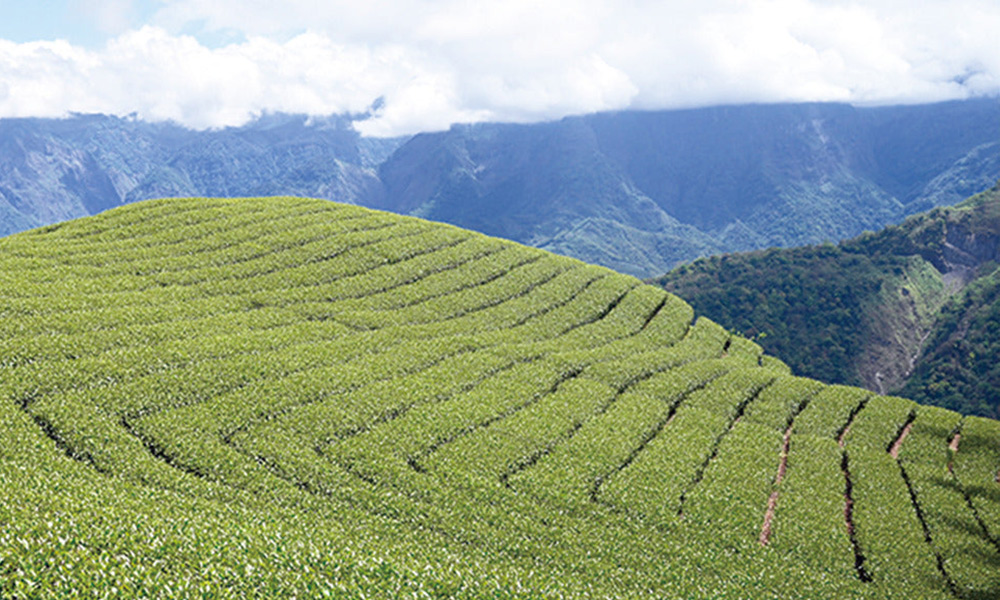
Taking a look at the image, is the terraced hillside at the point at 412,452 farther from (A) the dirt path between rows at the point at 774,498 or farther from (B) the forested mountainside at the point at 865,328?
(B) the forested mountainside at the point at 865,328

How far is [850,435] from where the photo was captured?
164ft

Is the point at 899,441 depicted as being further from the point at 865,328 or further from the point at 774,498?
the point at 865,328

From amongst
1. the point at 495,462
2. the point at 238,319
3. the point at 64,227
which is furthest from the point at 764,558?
the point at 64,227

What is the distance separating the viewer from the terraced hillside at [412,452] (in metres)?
22.9

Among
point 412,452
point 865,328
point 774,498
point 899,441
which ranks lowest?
point 865,328

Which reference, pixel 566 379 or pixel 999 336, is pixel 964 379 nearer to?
pixel 999 336

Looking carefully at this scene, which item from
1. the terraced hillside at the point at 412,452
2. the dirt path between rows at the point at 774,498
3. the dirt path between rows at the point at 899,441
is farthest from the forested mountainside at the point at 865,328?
the dirt path between rows at the point at 774,498

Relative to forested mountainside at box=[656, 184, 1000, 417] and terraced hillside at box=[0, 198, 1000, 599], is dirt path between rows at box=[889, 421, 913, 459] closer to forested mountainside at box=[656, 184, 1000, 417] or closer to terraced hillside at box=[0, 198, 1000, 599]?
terraced hillside at box=[0, 198, 1000, 599]

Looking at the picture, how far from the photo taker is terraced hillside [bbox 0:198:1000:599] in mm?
22859

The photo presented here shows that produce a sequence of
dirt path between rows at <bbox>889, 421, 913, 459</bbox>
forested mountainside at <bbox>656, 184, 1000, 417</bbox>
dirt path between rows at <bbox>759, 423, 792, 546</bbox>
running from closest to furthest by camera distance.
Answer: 1. dirt path between rows at <bbox>759, 423, 792, 546</bbox>
2. dirt path between rows at <bbox>889, 421, 913, 459</bbox>
3. forested mountainside at <bbox>656, 184, 1000, 417</bbox>

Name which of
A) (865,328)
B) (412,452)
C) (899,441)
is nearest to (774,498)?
(899,441)

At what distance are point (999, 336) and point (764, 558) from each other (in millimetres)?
159940

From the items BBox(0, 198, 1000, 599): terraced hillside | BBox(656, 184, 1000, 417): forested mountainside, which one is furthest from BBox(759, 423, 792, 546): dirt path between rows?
BBox(656, 184, 1000, 417): forested mountainside

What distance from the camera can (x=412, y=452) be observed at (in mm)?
37375
